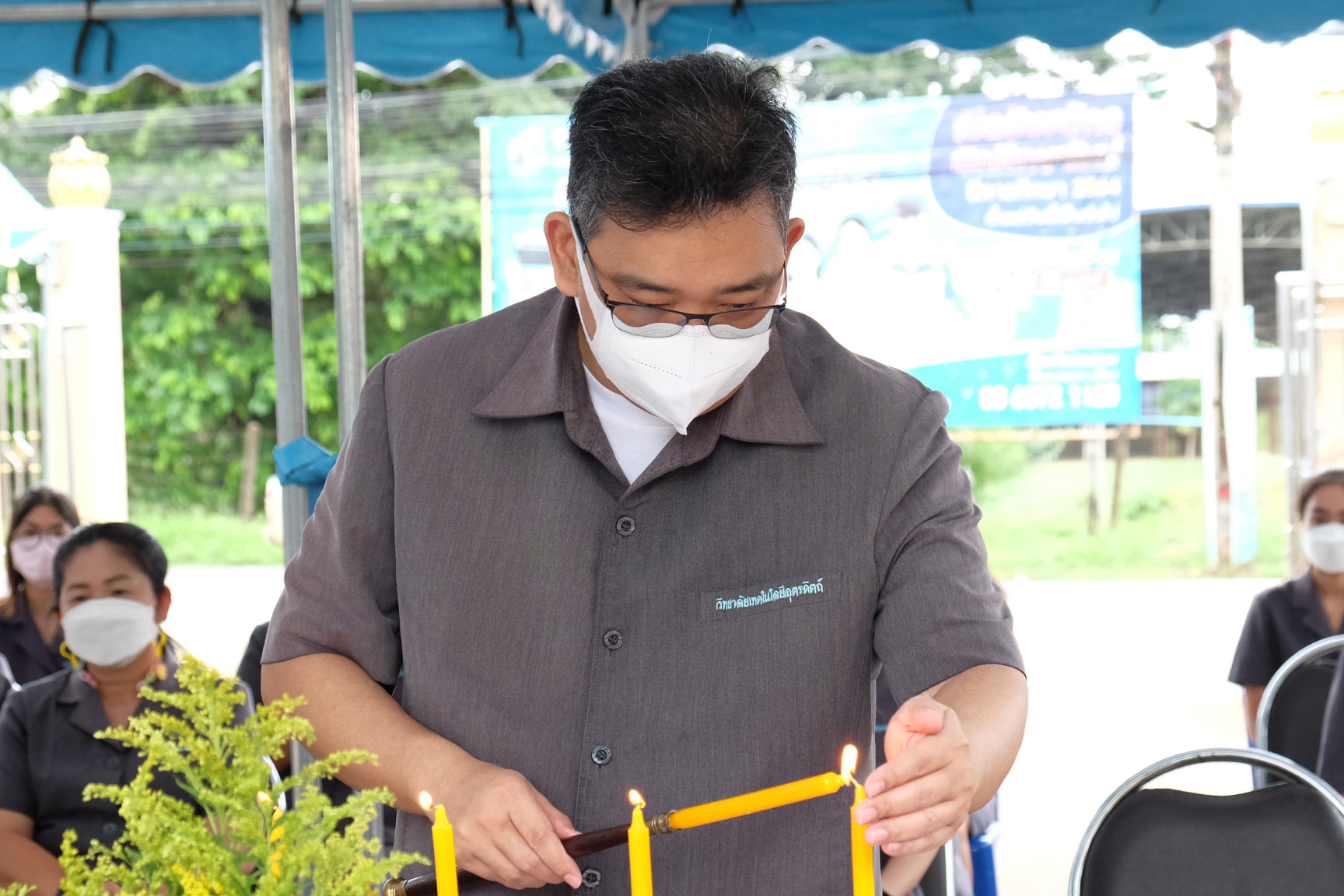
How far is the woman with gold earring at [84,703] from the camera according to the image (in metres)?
2.69

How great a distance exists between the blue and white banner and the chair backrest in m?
3.44

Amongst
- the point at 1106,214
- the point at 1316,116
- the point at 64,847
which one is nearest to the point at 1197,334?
the point at 1316,116

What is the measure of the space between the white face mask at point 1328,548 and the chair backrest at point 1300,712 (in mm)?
876

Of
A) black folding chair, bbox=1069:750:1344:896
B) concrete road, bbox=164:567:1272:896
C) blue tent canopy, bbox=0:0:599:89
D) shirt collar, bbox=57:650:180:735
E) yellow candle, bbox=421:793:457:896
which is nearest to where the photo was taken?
yellow candle, bbox=421:793:457:896

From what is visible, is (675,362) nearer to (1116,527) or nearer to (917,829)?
(917,829)

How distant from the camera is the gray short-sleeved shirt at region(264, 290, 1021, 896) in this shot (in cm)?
122

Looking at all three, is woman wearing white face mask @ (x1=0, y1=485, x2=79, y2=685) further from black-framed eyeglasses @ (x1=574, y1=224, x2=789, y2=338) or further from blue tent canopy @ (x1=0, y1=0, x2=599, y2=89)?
black-framed eyeglasses @ (x1=574, y1=224, x2=789, y2=338)

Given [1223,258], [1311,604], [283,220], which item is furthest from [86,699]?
[1223,258]

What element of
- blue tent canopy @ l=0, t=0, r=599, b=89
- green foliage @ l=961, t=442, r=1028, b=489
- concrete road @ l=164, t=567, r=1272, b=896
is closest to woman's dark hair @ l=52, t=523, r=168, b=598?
blue tent canopy @ l=0, t=0, r=599, b=89

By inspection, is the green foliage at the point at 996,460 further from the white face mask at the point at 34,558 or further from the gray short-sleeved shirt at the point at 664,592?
the gray short-sleeved shirt at the point at 664,592

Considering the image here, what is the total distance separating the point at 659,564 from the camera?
4.03ft

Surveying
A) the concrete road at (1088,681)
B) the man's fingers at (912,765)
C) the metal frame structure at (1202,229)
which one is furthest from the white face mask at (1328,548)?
the metal frame structure at (1202,229)

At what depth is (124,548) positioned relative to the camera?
3.00 metres

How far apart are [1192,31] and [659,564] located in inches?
125
